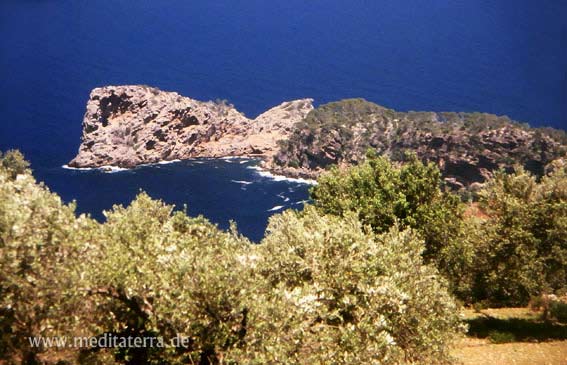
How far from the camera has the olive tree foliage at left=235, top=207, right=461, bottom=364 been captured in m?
13.1

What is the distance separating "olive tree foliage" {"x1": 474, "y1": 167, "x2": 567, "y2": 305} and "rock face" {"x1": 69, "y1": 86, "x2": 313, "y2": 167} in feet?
482

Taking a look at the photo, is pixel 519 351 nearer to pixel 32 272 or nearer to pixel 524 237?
pixel 524 237

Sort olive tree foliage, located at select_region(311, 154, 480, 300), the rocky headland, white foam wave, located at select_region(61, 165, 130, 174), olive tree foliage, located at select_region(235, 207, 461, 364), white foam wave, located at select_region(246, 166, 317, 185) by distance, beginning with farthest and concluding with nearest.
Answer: white foam wave, located at select_region(61, 165, 130, 174), white foam wave, located at select_region(246, 166, 317, 185), the rocky headland, olive tree foliage, located at select_region(311, 154, 480, 300), olive tree foliage, located at select_region(235, 207, 461, 364)

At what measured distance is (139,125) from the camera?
168000mm

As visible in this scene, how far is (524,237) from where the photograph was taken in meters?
28.3

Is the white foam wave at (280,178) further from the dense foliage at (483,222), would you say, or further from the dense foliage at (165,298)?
the dense foliage at (165,298)

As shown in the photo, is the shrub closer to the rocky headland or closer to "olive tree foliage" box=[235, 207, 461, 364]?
"olive tree foliage" box=[235, 207, 461, 364]

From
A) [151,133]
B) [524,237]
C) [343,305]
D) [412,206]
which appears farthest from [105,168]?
[343,305]

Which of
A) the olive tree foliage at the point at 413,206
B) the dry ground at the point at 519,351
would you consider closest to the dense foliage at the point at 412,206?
the olive tree foliage at the point at 413,206

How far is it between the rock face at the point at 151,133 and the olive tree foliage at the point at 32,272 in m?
158

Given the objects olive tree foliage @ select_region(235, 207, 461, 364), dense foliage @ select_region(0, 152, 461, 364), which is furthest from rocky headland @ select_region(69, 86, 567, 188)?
dense foliage @ select_region(0, 152, 461, 364)

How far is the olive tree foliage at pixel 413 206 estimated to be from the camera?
29609mm

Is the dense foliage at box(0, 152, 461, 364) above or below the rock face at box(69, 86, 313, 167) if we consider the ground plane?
below

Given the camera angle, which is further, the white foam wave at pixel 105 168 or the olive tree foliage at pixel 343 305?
the white foam wave at pixel 105 168
